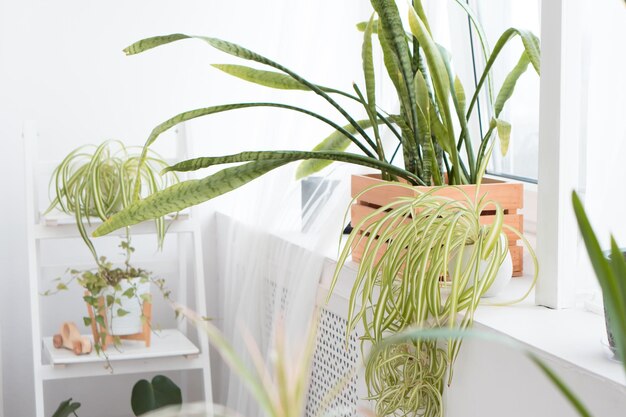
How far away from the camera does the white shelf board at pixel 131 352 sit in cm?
210

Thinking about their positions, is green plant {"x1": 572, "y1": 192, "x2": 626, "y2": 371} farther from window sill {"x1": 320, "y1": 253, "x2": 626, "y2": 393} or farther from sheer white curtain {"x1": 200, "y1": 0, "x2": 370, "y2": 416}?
sheer white curtain {"x1": 200, "y1": 0, "x2": 370, "y2": 416}

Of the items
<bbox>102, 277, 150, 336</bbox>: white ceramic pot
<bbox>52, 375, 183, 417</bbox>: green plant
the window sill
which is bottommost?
<bbox>52, 375, 183, 417</bbox>: green plant

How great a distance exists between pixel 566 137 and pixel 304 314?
79 cm

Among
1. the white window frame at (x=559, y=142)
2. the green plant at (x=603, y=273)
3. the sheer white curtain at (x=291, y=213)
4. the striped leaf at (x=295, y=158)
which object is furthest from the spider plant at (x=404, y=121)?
the green plant at (x=603, y=273)

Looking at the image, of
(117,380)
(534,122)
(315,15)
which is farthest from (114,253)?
(534,122)

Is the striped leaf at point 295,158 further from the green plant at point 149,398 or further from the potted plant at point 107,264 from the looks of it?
the green plant at point 149,398

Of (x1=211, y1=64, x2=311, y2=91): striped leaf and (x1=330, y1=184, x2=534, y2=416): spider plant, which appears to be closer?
(x1=330, y1=184, x2=534, y2=416): spider plant

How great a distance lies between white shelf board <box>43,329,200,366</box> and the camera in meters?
2.10

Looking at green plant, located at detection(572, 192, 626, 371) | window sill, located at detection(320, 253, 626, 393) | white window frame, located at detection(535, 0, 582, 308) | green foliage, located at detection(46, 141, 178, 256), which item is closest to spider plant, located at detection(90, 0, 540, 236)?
white window frame, located at detection(535, 0, 582, 308)

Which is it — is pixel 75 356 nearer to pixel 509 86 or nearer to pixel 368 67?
pixel 368 67

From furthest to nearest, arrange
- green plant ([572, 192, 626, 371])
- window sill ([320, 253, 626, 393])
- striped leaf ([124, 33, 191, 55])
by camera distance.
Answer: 1. striped leaf ([124, 33, 191, 55])
2. window sill ([320, 253, 626, 393])
3. green plant ([572, 192, 626, 371])

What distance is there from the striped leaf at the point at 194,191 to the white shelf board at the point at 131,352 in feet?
2.57

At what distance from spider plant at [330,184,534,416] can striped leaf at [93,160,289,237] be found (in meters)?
0.21

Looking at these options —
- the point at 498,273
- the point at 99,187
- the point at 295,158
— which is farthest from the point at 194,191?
the point at 99,187
